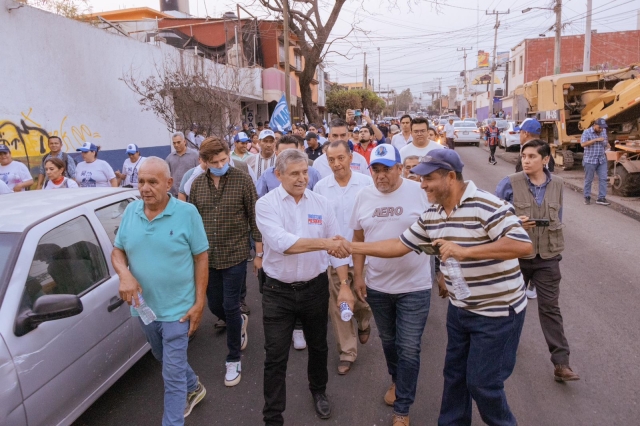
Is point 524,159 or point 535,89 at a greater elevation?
point 535,89

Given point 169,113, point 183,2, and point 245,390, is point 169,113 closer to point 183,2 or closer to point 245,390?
point 245,390

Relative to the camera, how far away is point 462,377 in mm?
3039

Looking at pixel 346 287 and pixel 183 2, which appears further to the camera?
pixel 183 2

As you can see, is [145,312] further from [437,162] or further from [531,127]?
[531,127]

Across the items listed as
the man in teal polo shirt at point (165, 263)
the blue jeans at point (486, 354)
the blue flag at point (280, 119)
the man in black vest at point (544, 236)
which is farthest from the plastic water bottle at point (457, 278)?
the blue flag at point (280, 119)

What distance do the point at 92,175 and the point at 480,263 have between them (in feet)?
21.2

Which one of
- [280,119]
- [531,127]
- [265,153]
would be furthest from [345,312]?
[280,119]

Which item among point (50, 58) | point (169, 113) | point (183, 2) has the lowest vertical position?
point (169, 113)

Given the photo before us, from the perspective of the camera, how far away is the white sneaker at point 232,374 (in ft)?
13.6

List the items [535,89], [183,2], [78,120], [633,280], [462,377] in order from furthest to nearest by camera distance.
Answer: [183,2]
[535,89]
[78,120]
[633,280]
[462,377]

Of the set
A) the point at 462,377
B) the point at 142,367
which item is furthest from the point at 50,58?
the point at 462,377

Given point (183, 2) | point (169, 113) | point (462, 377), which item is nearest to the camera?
point (462, 377)

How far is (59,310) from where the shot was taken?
9.02 ft

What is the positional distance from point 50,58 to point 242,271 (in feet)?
30.8
